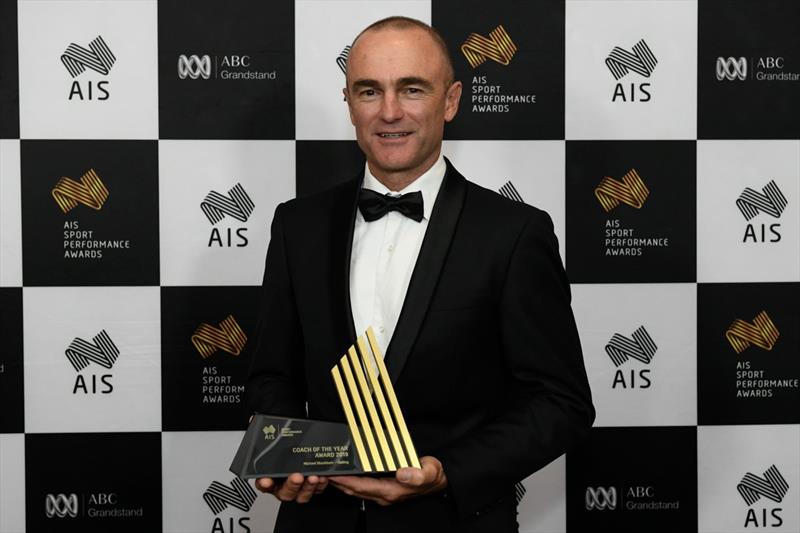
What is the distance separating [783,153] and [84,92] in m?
1.67

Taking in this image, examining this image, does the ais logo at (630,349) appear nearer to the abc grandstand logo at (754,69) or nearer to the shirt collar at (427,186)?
the abc grandstand logo at (754,69)

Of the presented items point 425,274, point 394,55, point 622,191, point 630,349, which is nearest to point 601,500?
point 630,349

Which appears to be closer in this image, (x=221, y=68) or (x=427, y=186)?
(x=427, y=186)

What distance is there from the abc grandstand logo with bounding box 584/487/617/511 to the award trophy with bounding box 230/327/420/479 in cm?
99

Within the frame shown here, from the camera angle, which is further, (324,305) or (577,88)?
(577,88)

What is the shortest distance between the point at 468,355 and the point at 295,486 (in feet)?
1.12

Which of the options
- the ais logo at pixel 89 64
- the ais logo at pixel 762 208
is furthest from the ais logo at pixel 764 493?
the ais logo at pixel 89 64

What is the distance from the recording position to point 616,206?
1978mm

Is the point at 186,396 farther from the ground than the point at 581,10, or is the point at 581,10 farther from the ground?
the point at 581,10

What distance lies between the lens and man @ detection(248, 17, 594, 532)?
1.27m

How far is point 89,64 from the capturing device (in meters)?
1.93

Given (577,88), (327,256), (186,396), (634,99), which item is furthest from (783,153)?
(186,396)

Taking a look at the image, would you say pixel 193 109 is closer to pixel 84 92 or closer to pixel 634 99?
pixel 84 92

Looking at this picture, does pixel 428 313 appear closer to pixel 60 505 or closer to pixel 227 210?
pixel 227 210
